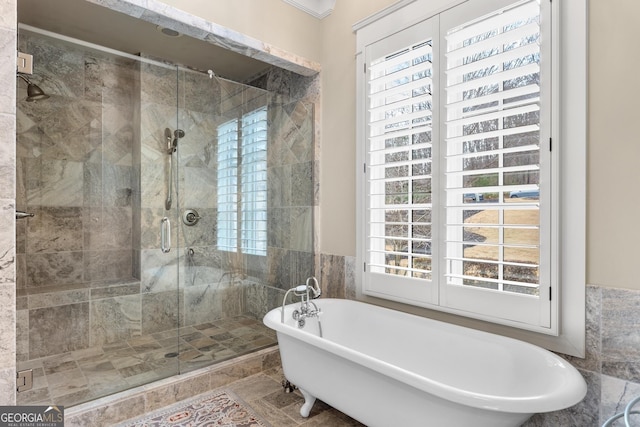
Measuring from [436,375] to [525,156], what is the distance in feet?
4.09

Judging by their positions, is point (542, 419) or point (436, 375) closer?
point (542, 419)

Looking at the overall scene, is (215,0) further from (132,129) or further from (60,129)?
(60,129)

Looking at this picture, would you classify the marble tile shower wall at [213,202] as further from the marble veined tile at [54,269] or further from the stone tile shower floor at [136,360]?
the marble veined tile at [54,269]

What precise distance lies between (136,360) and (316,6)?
3.04m

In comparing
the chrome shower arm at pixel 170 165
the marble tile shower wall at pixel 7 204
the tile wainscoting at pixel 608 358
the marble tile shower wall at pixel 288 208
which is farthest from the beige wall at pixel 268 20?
the tile wainscoting at pixel 608 358

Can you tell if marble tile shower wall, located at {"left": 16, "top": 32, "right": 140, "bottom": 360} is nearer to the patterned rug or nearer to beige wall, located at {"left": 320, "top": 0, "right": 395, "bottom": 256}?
the patterned rug

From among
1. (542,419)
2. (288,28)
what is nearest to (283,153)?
(288,28)

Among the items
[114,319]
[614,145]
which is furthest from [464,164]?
[114,319]

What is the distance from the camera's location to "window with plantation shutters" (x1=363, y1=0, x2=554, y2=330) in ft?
5.73

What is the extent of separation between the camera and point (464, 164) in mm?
2100

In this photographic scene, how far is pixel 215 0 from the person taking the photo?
236cm

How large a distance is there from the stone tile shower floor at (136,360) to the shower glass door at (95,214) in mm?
18

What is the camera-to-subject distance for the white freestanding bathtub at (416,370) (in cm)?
132

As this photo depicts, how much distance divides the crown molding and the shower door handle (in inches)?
78.4
